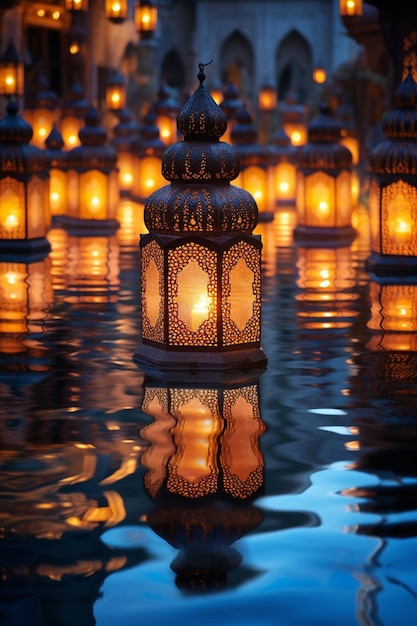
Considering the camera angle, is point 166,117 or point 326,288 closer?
point 326,288

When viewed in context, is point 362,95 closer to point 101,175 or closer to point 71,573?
point 101,175

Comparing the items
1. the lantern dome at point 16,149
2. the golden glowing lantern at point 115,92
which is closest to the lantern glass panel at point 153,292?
the lantern dome at point 16,149

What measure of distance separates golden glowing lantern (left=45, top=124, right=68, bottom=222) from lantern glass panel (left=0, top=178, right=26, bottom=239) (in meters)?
4.56

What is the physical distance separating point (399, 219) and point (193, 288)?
492 cm

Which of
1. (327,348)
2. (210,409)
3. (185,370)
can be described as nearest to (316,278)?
(327,348)

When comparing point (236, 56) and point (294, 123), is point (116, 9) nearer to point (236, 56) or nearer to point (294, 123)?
point (294, 123)

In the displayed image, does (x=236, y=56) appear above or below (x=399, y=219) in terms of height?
above

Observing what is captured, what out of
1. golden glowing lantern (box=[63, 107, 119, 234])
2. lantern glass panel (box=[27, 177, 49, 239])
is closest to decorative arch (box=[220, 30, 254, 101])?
golden glowing lantern (box=[63, 107, 119, 234])

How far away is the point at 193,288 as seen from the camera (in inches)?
280

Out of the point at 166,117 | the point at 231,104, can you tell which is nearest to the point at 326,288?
the point at 231,104

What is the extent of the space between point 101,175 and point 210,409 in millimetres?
10664

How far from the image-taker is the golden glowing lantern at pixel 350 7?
73.3 ft

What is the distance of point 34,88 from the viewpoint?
27.0 m

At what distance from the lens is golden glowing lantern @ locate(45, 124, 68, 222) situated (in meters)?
17.8
